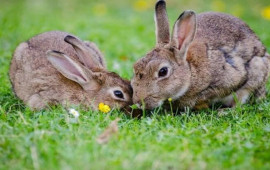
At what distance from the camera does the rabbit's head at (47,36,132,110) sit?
239 inches

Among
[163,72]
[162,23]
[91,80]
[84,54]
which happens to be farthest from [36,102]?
[162,23]

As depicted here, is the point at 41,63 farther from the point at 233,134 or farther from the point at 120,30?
the point at 120,30

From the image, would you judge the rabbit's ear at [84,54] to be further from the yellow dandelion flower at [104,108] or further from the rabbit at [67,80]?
the yellow dandelion flower at [104,108]

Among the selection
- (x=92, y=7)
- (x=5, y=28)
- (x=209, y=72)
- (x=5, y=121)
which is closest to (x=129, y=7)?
(x=92, y=7)

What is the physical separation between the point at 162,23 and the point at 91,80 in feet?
4.14

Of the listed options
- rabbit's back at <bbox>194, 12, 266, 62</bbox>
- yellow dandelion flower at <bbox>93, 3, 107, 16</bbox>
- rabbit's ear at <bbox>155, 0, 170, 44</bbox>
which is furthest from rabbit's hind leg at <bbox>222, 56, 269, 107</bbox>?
yellow dandelion flower at <bbox>93, 3, 107, 16</bbox>

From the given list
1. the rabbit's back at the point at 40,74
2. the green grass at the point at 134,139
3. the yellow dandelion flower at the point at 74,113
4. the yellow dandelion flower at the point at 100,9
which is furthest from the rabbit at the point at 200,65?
the yellow dandelion flower at the point at 100,9

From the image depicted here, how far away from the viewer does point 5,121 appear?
5242 mm

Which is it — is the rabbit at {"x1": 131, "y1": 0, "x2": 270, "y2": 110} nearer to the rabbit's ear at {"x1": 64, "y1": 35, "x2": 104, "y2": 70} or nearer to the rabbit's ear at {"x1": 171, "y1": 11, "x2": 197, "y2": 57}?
the rabbit's ear at {"x1": 171, "y1": 11, "x2": 197, "y2": 57}

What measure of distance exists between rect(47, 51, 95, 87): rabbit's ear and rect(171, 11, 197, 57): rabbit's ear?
4.42 ft

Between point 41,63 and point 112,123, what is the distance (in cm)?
202

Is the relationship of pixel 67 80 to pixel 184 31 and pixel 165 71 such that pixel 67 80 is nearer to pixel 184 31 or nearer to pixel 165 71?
pixel 165 71

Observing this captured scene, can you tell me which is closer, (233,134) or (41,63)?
(233,134)

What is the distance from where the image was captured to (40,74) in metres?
6.40
